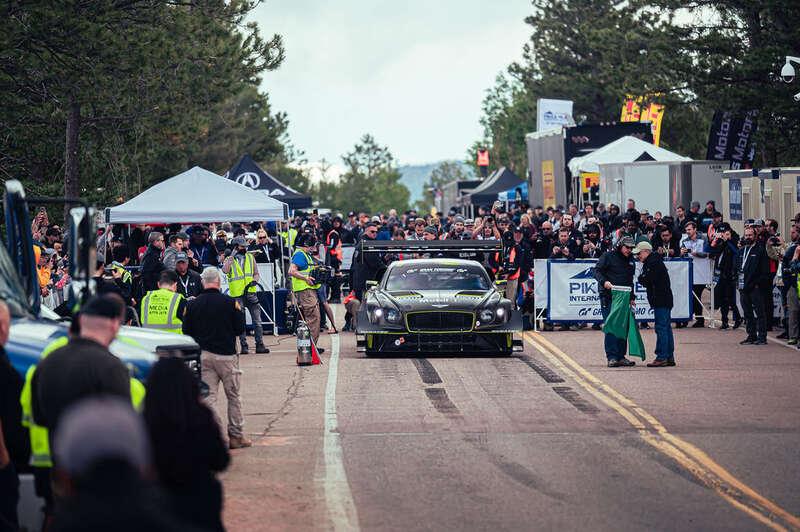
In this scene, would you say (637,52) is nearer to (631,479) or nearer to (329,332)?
(329,332)

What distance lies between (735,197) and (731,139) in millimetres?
11736

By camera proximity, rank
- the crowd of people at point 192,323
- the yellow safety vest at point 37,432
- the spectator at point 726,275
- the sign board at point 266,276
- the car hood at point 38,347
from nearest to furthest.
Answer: the crowd of people at point 192,323 → the yellow safety vest at point 37,432 → the car hood at point 38,347 → the spectator at point 726,275 → the sign board at point 266,276

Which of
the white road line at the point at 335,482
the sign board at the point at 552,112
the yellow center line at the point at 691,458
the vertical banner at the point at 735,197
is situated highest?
the sign board at the point at 552,112

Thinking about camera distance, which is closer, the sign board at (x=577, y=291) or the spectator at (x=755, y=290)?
the spectator at (x=755, y=290)

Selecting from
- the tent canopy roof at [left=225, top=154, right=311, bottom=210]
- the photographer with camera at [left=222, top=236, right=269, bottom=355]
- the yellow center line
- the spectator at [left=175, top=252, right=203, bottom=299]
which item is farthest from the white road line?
the tent canopy roof at [left=225, top=154, right=311, bottom=210]

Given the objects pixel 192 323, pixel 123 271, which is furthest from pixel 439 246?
pixel 192 323

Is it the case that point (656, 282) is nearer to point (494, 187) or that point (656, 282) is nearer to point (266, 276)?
A: point (266, 276)

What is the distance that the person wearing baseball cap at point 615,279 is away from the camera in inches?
803

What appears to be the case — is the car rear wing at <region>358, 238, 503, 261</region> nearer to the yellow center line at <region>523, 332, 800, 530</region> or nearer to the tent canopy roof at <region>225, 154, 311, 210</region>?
the yellow center line at <region>523, 332, 800, 530</region>

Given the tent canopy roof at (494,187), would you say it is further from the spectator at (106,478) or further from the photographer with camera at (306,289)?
the spectator at (106,478)

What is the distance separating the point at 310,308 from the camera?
22.4 metres

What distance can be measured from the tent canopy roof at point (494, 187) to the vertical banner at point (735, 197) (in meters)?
33.6

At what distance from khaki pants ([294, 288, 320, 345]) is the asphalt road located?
1521 mm

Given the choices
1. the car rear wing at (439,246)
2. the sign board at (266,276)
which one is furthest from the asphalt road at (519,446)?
the sign board at (266,276)
